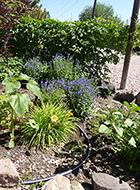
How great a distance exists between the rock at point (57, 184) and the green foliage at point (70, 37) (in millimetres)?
3513

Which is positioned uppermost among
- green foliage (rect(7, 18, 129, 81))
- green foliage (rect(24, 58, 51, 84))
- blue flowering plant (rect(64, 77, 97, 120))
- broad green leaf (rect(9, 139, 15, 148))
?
green foliage (rect(7, 18, 129, 81))

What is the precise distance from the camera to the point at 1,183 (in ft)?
5.45

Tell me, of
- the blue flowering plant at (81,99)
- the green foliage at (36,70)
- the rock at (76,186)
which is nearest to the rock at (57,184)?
the rock at (76,186)

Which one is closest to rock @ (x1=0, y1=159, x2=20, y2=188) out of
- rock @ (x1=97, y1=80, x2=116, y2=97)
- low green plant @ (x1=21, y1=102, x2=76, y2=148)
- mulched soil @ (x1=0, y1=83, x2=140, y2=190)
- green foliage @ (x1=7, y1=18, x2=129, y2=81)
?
mulched soil @ (x1=0, y1=83, x2=140, y2=190)

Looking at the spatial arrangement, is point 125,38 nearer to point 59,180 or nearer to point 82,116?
point 82,116

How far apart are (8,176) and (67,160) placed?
827mm

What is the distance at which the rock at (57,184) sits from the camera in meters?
1.69

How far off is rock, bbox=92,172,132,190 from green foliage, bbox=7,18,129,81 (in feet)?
11.2

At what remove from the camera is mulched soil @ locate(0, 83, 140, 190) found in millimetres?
1979

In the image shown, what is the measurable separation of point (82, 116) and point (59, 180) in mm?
1513

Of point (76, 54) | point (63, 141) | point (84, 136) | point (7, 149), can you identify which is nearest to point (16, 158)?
point (7, 149)

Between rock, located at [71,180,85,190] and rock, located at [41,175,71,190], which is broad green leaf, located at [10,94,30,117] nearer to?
rock, located at [41,175,71,190]

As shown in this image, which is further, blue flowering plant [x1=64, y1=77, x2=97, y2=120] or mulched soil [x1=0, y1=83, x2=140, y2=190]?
blue flowering plant [x1=64, y1=77, x2=97, y2=120]

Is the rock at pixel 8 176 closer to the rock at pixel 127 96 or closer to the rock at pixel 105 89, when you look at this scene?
the rock at pixel 105 89
